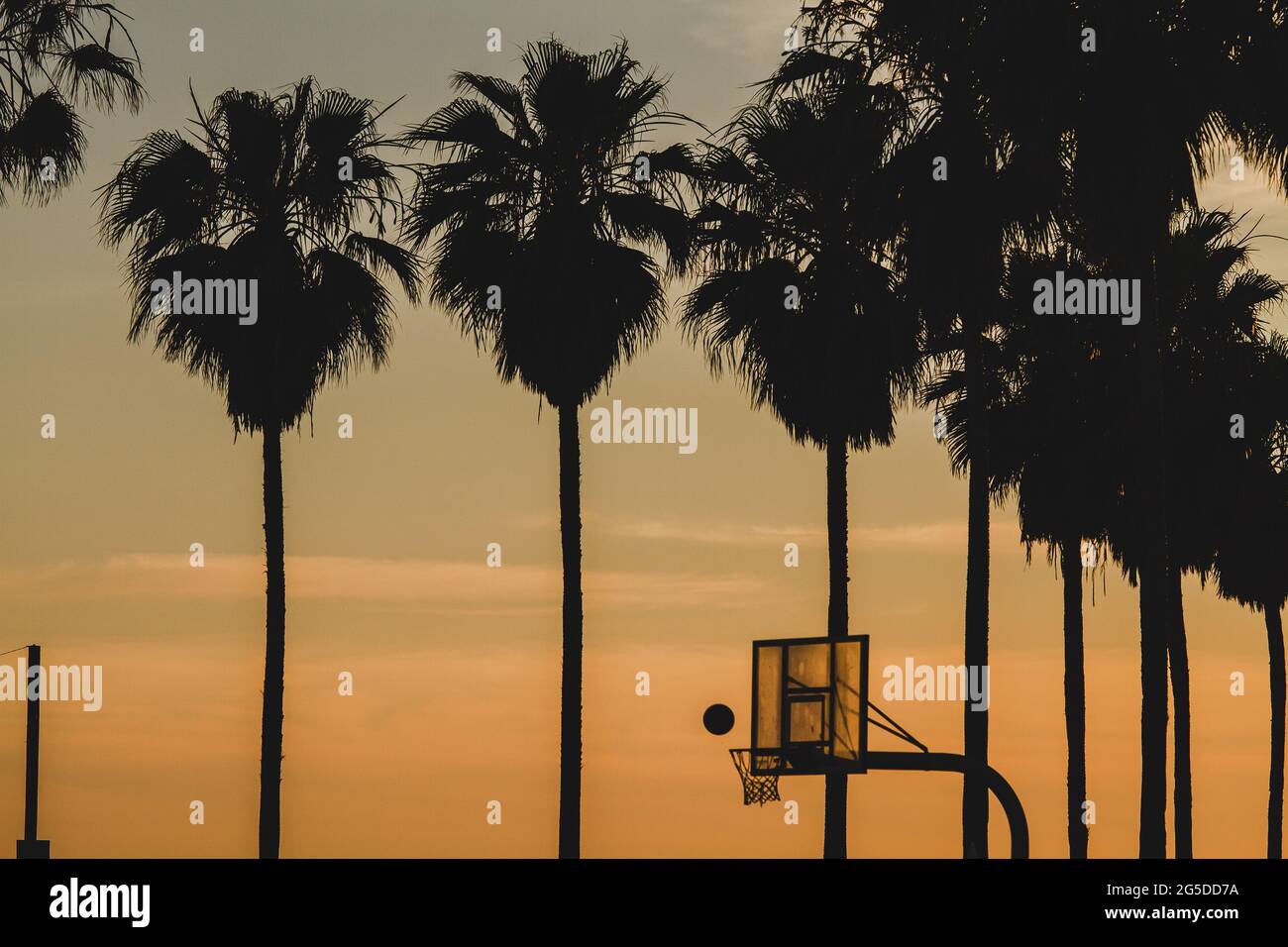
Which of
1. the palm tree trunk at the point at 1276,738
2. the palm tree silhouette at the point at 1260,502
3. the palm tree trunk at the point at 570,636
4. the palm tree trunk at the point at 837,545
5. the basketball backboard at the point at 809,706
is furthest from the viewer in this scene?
the palm tree trunk at the point at 1276,738

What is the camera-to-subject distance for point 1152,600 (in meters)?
25.8

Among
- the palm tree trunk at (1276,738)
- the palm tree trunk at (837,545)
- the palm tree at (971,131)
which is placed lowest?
the palm tree trunk at (1276,738)

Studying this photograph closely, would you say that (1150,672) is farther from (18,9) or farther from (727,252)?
(18,9)

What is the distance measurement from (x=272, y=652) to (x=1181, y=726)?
1628 centimetres

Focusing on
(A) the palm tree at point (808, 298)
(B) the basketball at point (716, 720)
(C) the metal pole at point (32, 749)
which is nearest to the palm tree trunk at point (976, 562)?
(A) the palm tree at point (808, 298)

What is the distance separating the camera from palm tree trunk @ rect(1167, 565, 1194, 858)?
3462 cm

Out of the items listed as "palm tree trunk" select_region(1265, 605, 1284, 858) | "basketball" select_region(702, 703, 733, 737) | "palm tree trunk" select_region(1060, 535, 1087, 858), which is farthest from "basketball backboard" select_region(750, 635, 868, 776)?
"palm tree trunk" select_region(1265, 605, 1284, 858)

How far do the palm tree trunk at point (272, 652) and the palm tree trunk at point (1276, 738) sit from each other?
31.3m

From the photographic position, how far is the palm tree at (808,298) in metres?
34.7

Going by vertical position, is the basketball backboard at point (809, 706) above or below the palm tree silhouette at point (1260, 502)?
below

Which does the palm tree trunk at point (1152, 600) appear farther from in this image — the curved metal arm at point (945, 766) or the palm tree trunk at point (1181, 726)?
the palm tree trunk at point (1181, 726)
